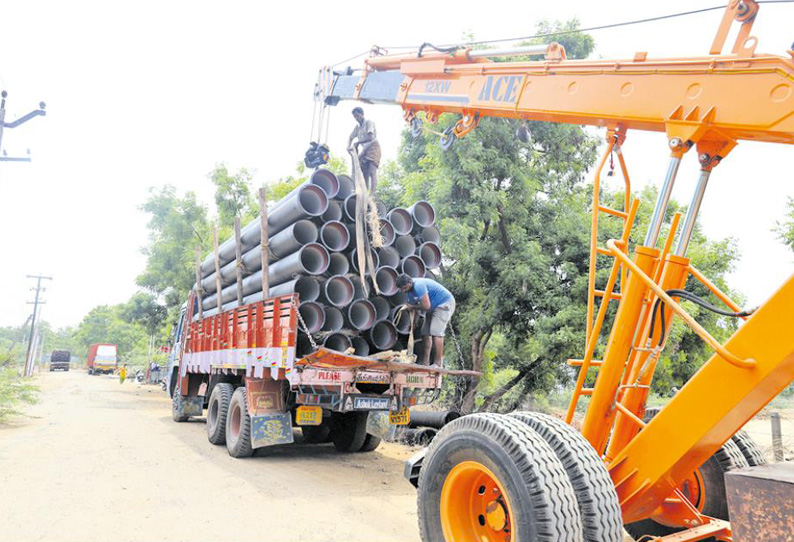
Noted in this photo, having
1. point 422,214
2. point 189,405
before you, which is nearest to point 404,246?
point 422,214

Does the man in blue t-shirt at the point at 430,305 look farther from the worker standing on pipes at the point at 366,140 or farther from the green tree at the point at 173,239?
the green tree at the point at 173,239

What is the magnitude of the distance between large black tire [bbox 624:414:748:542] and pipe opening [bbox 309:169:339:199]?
5.16 meters

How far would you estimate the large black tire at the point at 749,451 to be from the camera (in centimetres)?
400

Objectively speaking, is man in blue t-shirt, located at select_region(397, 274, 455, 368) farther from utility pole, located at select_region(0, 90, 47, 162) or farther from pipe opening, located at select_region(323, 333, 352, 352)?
utility pole, located at select_region(0, 90, 47, 162)

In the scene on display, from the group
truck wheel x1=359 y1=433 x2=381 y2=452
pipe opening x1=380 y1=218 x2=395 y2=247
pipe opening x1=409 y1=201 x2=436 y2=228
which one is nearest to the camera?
pipe opening x1=380 y1=218 x2=395 y2=247

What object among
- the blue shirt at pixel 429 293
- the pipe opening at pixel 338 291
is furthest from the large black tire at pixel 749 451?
the pipe opening at pixel 338 291

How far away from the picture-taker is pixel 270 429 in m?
7.39

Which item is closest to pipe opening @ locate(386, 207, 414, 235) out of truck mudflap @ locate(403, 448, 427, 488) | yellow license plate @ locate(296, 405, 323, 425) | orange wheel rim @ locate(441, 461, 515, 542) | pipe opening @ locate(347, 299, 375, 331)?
pipe opening @ locate(347, 299, 375, 331)

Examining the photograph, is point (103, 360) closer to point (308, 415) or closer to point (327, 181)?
point (308, 415)

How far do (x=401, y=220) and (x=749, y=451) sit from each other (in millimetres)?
5197

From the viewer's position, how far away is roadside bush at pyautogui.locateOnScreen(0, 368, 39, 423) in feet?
39.0

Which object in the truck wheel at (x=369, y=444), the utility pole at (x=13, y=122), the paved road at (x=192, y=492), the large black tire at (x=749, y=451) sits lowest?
the paved road at (x=192, y=492)

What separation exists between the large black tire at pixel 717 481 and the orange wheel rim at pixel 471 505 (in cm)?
147

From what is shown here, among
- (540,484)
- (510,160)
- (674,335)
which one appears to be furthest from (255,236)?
(674,335)
